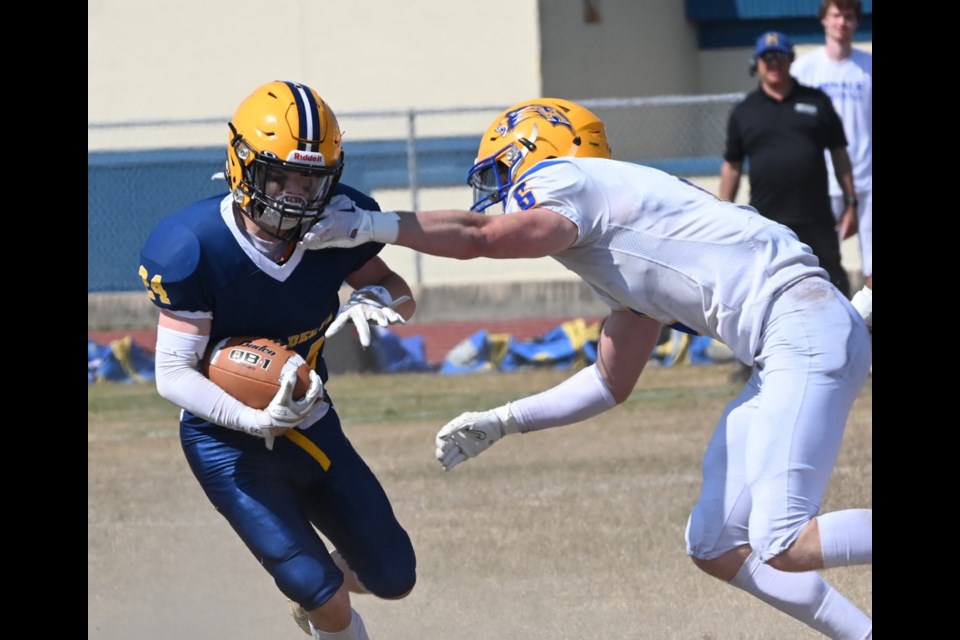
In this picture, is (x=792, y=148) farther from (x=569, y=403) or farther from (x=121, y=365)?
(x=121, y=365)

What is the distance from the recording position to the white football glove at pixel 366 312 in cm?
436

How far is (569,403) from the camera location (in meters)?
5.00

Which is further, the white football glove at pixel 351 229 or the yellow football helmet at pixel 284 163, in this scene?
the yellow football helmet at pixel 284 163

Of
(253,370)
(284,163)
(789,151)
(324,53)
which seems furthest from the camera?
(324,53)

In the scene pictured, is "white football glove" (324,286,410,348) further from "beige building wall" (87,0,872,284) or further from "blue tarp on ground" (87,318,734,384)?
"beige building wall" (87,0,872,284)

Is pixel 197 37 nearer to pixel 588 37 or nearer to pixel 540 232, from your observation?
pixel 588 37

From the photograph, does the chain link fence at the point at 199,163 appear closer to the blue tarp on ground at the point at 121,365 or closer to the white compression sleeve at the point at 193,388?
the blue tarp on ground at the point at 121,365

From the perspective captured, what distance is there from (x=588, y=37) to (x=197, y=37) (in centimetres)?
422

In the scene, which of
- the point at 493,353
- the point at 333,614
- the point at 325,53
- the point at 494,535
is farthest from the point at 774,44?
the point at 325,53

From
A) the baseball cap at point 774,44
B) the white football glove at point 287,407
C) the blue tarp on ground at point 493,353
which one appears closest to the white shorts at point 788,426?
the white football glove at point 287,407

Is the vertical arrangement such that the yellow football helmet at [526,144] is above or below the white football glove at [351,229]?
above

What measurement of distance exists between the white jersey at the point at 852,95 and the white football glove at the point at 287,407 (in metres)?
6.51

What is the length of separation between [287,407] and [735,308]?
130 cm

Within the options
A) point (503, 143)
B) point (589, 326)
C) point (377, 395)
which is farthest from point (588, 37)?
point (503, 143)
